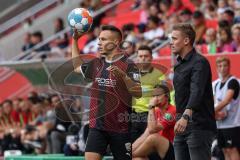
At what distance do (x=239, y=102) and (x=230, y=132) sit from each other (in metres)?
0.52

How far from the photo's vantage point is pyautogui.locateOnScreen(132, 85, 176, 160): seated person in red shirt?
12406mm

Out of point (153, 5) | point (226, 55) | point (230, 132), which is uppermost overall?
point (153, 5)

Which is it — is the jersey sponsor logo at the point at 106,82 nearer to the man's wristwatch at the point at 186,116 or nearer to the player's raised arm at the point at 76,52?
the player's raised arm at the point at 76,52

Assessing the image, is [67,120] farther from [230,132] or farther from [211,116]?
[211,116]

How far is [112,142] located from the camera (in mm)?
11031

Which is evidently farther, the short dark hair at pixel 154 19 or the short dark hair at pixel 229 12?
the short dark hair at pixel 154 19

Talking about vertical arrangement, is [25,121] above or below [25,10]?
below

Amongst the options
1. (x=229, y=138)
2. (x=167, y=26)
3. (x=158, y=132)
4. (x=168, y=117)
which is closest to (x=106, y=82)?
(x=168, y=117)

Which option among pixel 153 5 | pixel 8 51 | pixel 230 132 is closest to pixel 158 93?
pixel 230 132

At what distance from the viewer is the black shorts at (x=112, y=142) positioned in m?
10.9

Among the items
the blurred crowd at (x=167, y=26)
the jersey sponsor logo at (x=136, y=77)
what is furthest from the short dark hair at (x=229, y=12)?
the jersey sponsor logo at (x=136, y=77)

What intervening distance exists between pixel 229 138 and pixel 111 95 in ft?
11.7

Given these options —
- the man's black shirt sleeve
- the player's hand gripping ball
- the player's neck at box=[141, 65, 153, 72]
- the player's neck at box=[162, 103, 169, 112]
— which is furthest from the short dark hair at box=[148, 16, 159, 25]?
the man's black shirt sleeve

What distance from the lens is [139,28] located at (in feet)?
64.8
